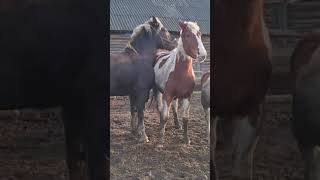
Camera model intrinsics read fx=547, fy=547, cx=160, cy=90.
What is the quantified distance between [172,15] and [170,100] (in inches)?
25.0

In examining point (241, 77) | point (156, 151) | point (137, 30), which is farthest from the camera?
point (241, 77)

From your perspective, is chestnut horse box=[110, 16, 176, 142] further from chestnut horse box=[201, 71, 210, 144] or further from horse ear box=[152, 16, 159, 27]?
chestnut horse box=[201, 71, 210, 144]

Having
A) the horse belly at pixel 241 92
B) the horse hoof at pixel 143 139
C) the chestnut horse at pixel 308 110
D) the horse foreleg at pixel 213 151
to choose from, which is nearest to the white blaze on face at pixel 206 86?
the horse belly at pixel 241 92

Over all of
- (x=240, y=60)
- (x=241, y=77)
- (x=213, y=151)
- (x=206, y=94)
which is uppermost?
(x=240, y=60)

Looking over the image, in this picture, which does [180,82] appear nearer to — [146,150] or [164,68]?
[164,68]

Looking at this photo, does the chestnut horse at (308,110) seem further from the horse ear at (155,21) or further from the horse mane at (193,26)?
the horse ear at (155,21)

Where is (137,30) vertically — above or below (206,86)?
above

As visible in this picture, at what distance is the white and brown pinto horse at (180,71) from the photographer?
405cm

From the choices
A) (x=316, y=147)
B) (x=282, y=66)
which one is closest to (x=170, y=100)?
(x=282, y=66)

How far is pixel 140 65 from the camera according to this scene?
4.05 meters

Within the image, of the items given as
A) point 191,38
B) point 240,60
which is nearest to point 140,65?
point 191,38

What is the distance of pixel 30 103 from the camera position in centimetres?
379

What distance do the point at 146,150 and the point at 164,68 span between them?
24.7 inches

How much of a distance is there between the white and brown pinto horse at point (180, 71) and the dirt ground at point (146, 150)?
62mm
